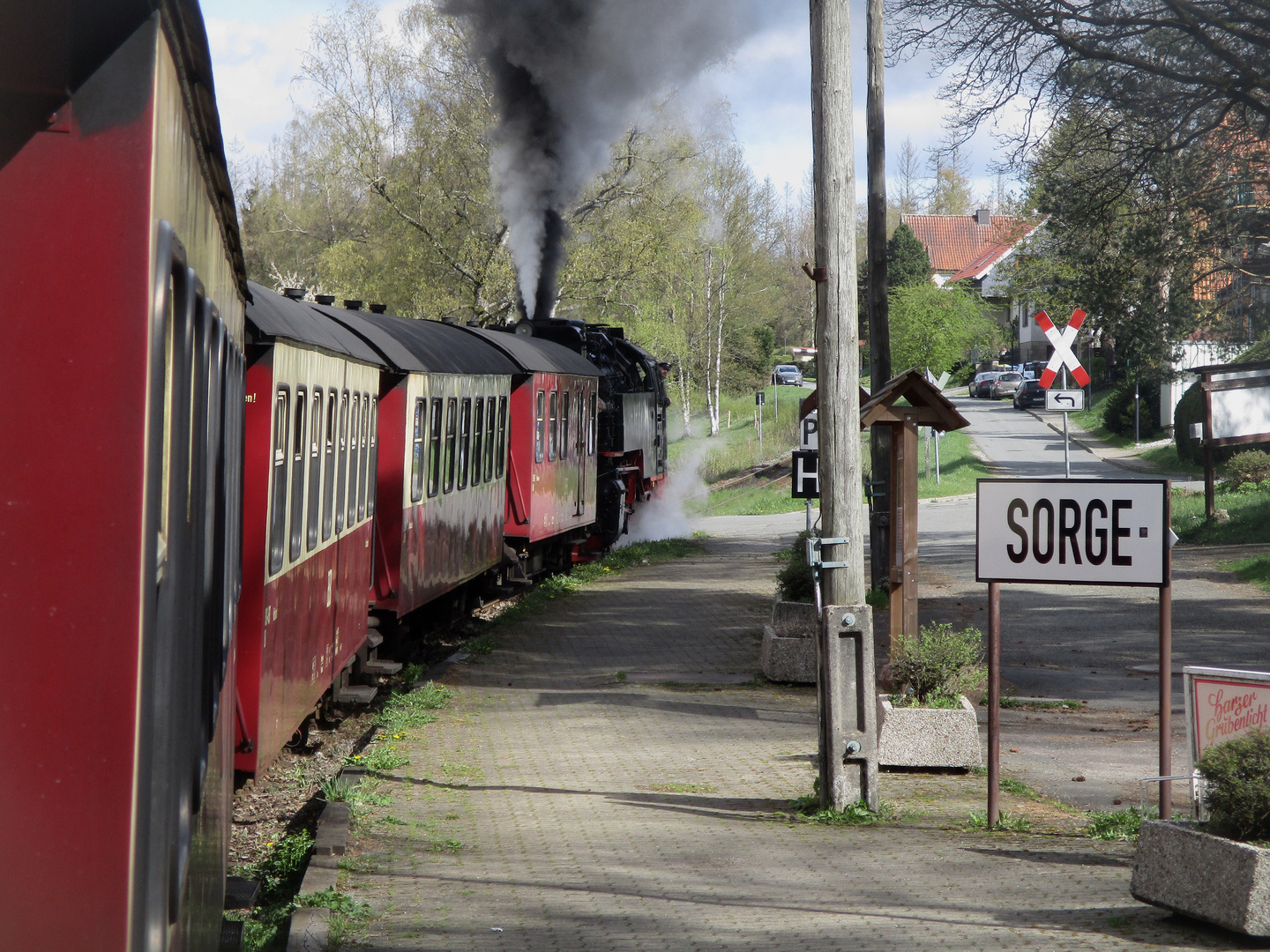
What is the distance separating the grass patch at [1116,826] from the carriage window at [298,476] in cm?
441

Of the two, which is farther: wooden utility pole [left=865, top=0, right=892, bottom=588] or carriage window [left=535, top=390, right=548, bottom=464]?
carriage window [left=535, top=390, right=548, bottom=464]

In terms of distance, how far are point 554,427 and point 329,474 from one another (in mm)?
8826

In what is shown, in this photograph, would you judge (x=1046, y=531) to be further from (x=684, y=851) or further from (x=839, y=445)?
(x=684, y=851)

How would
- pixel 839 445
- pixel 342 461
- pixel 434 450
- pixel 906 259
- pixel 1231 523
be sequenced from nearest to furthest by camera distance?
pixel 839 445, pixel 342 461, pixel 434 450, pixel 1231 523, pixel 906 259

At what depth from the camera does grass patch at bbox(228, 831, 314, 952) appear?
519 cm

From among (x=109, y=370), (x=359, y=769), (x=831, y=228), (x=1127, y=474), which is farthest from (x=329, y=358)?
(x=1127, y=474)

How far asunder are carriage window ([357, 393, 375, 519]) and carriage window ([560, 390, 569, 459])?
25.1 feet

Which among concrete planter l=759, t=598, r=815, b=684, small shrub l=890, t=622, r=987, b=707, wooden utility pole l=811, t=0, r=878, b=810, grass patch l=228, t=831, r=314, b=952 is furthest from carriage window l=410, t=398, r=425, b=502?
small shrub l=890, t=622, r=987, b=707

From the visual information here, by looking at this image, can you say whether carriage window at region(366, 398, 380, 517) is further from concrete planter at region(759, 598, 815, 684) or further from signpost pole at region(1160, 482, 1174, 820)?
signpost pole at region(1160, 482, 1174, 820)

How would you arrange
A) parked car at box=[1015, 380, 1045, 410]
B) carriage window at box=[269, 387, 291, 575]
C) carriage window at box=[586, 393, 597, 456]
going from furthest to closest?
1. parked car at box=[1015, 380, 1045, 410]
2. carriage window at box=[586, 393, 597, 456]
3. carriage window at box=[269, 387, 291, 575]

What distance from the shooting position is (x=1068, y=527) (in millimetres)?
6684

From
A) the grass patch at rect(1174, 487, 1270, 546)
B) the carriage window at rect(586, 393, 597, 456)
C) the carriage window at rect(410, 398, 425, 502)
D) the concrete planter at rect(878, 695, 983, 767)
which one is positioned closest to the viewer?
the concrete planter at rect(878, 695, 983, 767)

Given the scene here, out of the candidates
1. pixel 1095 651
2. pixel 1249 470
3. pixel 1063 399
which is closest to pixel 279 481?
pixel 1095 651

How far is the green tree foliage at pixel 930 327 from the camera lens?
133ft
